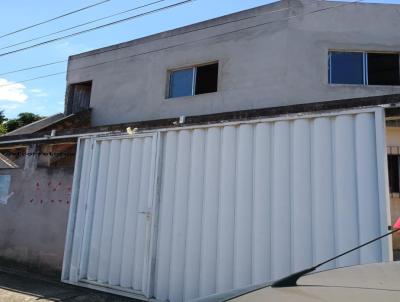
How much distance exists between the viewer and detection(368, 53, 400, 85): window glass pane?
1148 cm

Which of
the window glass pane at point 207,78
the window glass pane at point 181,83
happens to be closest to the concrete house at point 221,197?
the window glass pane at point 207,78

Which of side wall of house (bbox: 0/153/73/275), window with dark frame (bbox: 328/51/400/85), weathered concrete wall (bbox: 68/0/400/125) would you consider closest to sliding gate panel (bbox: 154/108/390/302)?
side wall of house (bbox: 0/153/73/275)

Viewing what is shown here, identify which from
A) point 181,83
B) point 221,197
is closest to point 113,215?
point 221,197

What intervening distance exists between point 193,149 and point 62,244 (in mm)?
3064

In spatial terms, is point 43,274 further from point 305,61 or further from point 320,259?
point 305,61

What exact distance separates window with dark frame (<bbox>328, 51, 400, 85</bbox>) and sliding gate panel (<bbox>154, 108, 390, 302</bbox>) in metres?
7.38

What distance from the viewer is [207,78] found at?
13.5m

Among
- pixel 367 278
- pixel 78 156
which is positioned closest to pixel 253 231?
pixel 367 278

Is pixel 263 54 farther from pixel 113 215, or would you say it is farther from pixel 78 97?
pixel 78 97

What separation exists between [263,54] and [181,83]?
10.3 feet

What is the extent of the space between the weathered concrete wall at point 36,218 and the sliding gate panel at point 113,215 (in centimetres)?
55

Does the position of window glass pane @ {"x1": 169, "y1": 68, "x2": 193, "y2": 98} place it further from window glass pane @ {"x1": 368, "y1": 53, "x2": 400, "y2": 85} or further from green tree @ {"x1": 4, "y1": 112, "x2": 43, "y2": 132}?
green tree @ {"x1": 4, "y1": 112, "x2": 43, "y2": 132}

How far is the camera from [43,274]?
23.3 feet

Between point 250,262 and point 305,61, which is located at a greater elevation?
point 305,61
